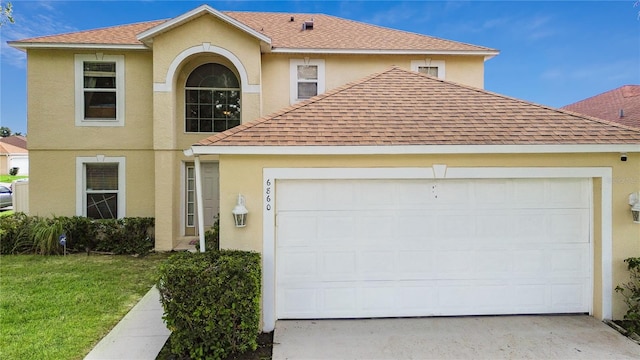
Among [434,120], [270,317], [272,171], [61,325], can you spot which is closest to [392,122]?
[434,120]

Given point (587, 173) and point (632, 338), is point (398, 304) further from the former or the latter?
point (587, 173)

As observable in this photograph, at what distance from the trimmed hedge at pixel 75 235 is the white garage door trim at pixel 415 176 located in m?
6.75

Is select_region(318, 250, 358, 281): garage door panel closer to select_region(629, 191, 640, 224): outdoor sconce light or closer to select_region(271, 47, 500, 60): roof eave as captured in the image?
select_region(629, 191, 640, 224): outdoor sconce light

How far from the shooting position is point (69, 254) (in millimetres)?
10094

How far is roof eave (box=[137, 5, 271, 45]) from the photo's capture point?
9992 mm

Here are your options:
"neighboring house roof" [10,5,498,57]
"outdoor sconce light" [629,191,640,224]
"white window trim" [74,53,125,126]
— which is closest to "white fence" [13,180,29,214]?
"white window trim" [74,53,125,126]

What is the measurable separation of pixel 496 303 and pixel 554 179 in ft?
7.73

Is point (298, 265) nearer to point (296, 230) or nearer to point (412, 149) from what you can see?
point (296, 230)

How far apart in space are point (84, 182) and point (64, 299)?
6258 millimetres

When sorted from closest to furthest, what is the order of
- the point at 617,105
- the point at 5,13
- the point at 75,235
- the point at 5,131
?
1. the point at 5,13
2. the point at 75,235
3. the point at 617,105
4. the point at 5,131

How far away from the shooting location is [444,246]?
559 centimetres

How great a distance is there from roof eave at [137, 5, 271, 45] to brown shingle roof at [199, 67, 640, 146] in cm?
531

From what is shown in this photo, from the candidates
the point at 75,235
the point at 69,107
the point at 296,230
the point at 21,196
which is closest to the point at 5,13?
the point at 69,107

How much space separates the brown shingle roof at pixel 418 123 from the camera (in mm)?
5387
